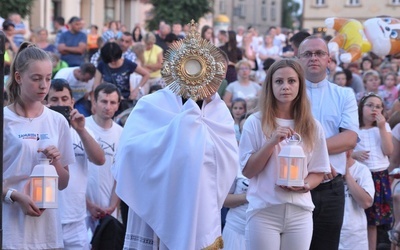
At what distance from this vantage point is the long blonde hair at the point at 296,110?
6430mm

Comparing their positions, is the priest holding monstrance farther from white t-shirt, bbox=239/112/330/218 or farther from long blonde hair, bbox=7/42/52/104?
long blonde hair, bbox=7/42/52/104

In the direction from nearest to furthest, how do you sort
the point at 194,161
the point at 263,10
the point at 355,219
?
the point at 194,161
the point at 355,219
the point at 263,10

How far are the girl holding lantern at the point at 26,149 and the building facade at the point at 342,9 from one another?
178 ft

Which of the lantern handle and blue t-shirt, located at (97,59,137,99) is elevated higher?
blue t-shirt, located at (97,59,137,99)

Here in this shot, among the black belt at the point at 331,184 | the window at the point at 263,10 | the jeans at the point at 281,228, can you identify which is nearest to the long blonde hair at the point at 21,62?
the jeans at the point at 281,228

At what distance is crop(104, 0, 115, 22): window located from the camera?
49156 mm

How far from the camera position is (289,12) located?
112 metres

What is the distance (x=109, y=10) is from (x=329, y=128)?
43.3 m

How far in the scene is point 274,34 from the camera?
2631 centimetres

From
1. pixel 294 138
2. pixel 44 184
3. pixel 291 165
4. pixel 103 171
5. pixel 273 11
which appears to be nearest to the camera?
pixel 44 184

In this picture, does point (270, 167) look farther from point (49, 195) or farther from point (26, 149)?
point (26, 149)

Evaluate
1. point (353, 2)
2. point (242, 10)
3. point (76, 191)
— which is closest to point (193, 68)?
point (76, 191)

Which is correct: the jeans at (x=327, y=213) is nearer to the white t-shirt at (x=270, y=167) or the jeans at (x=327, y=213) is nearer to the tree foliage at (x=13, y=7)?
the white t-shirt at (x=270, y=167)

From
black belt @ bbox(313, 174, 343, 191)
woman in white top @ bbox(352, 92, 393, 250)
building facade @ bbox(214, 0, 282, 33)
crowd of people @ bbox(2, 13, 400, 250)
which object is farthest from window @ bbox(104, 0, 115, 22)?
black belt @ bbox(313, 174, 343, 191)
